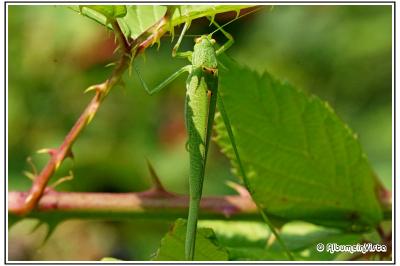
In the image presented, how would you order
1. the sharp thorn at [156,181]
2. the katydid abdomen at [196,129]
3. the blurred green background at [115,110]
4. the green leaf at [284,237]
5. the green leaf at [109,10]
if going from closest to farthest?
the green leaf at [109,10], the katydid abdomen at [196,129], the sharp thorn at [156,181], the green leaf at [284,237], the blurred green background at [115,110]

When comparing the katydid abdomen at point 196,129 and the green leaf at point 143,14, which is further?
the katydid abdomen at point 196,129

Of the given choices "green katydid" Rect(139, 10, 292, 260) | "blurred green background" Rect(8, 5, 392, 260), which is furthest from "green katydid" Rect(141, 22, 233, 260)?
"blurred green background" Rect(8, 5, 392, 260)

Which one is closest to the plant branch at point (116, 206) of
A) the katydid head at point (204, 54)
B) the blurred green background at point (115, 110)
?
the katydid head at point (204, 54)

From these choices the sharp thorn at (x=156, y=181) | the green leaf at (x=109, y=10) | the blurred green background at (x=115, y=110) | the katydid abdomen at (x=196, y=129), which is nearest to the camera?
the green leaf at (x=109, y=10)

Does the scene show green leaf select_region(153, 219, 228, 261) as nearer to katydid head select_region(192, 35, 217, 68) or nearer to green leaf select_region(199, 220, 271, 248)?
green leaf select_region(199, 220, 271, 248)

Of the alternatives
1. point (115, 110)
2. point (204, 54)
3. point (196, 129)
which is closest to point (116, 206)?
point (196, 129)

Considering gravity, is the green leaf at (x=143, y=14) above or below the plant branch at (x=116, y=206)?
above

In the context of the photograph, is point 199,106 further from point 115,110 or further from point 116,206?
point 115,110

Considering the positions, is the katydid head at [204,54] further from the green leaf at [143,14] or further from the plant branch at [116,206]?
the plant branch at [116,206]
